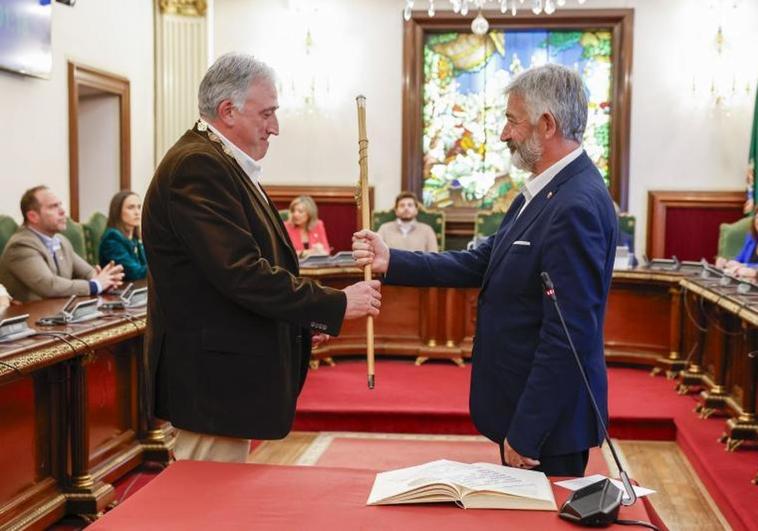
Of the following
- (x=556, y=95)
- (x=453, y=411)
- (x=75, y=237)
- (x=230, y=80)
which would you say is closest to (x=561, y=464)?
(x=556, y=95)

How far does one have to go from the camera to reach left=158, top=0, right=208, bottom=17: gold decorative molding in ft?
26.9

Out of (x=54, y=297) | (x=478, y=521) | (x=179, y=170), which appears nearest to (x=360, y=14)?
(x=54, y=297)

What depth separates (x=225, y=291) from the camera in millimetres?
2055

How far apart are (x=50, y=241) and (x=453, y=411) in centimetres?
234

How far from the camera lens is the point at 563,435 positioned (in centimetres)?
203

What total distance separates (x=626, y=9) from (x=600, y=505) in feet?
26.0

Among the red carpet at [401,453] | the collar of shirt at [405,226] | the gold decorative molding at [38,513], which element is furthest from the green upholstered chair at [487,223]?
the gold decorative molding at [38,513]

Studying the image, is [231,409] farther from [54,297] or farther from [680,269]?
[680,269]

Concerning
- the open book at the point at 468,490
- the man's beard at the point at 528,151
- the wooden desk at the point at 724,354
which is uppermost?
the man's beard at the point at 528,151

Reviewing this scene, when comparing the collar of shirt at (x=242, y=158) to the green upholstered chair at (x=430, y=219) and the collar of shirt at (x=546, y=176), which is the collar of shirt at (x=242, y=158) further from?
the green upholstered chair at (x=430, y=219)

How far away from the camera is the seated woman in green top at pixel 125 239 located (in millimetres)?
5477

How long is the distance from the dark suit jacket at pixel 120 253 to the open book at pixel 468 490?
4013mm

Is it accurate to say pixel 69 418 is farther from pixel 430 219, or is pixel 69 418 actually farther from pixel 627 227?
pixel 627 227

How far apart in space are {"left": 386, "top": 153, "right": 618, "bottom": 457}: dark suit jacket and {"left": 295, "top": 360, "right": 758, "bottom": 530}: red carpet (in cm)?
220
